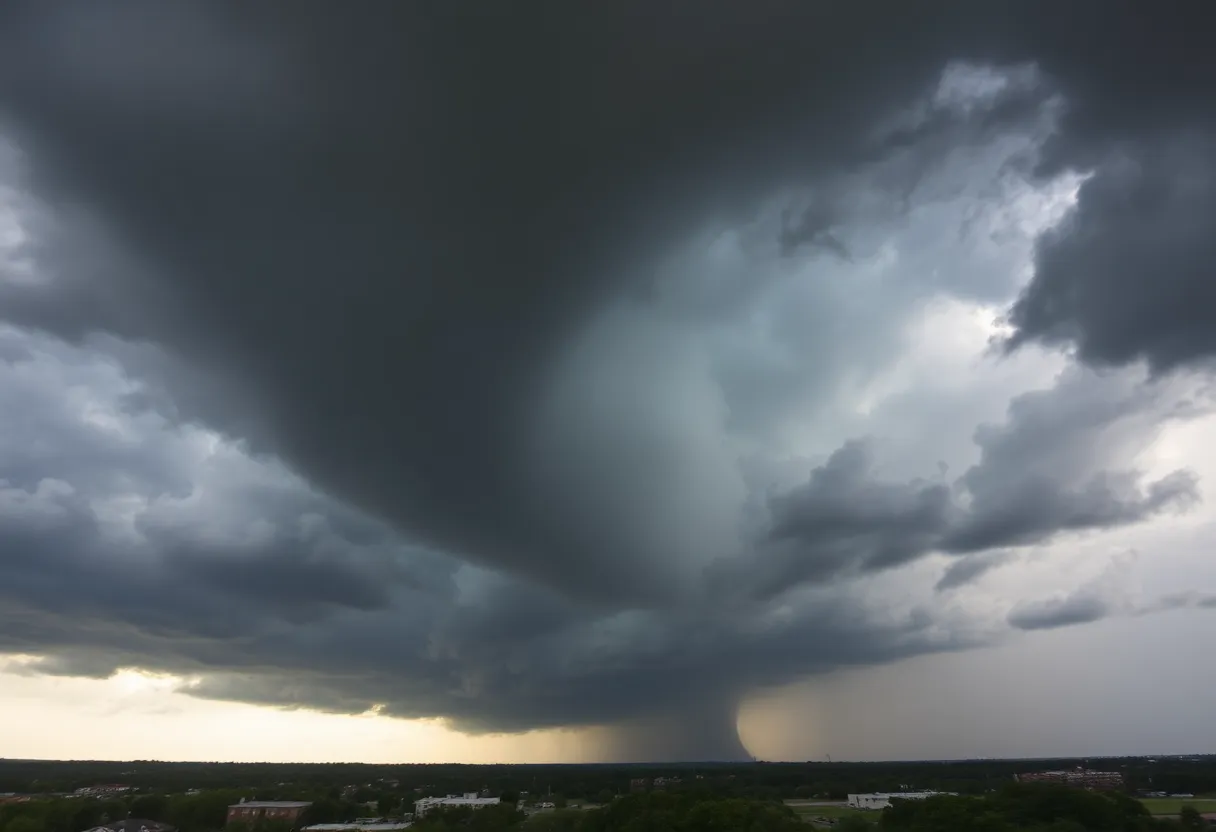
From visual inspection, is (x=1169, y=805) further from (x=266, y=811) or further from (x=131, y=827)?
(x=131, y=827)

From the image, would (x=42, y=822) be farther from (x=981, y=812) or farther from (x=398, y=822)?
(x=981, y=812)

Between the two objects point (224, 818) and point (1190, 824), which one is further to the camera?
point (224, 818)

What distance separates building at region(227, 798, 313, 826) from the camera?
143 metres

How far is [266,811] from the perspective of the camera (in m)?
154

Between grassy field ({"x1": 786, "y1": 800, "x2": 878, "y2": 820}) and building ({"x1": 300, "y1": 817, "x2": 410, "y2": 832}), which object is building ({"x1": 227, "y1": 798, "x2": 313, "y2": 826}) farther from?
grassy field ({"x1": 786, "y1": 800, "x2": 878, "y2": 820})

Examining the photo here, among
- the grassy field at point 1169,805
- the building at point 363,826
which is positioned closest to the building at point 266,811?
the building at point 363,826

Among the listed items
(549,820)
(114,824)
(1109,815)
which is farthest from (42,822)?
(1109,815)

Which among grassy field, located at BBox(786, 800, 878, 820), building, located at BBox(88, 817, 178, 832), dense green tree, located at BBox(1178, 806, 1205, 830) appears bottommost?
dense green tree, located at BBox(1178, 806, 1205, 830)

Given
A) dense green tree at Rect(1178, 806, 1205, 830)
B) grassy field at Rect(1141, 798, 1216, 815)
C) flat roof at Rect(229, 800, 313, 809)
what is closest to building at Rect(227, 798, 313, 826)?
flat roof at Rect(229, 800, 313, 809)

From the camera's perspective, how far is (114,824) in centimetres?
12644

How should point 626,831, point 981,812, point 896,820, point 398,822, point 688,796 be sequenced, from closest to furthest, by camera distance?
point 981,812, point 626,831, point 896,820, point 688,796, point 398,822

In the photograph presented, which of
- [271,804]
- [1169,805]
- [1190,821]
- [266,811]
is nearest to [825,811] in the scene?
[1169,805]

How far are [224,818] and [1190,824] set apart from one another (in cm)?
16463

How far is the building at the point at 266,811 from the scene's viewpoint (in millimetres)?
143000
